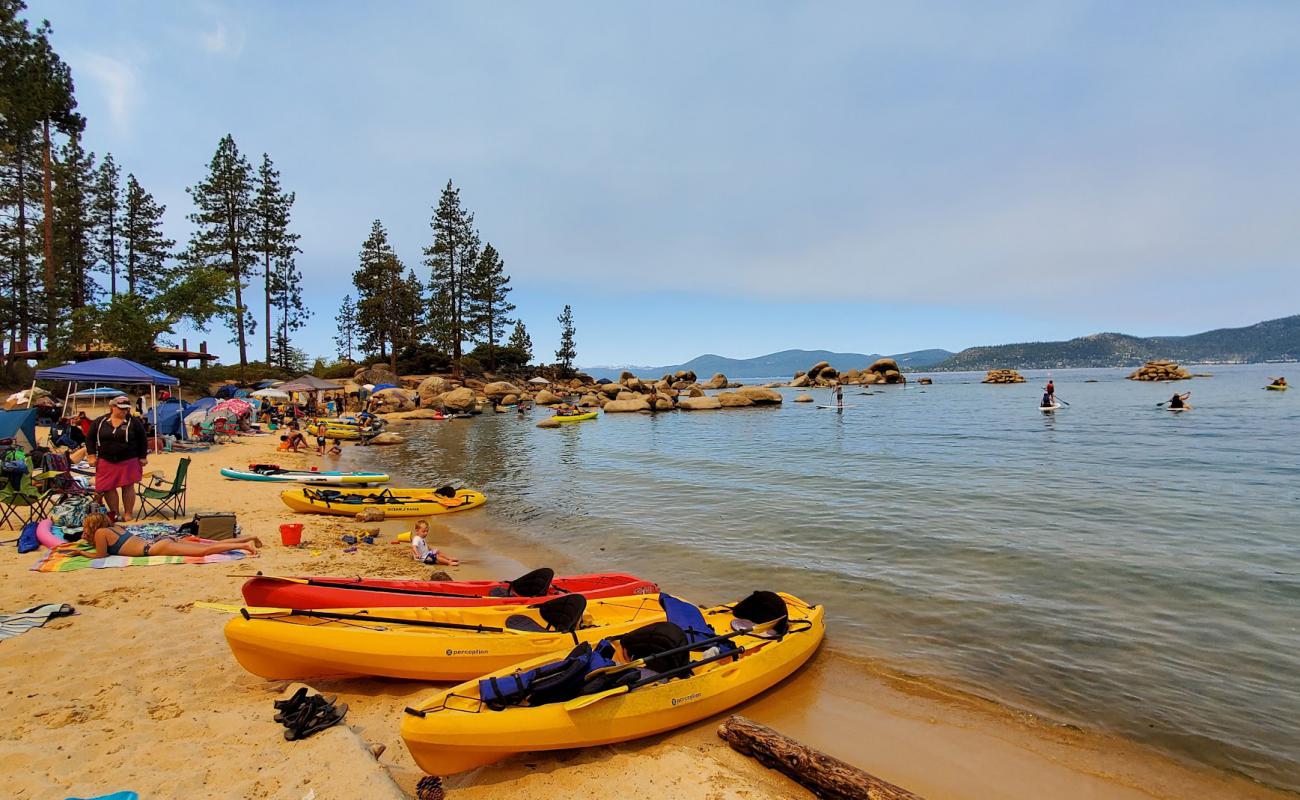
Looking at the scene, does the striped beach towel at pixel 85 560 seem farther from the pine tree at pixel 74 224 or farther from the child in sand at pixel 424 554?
the pine tree at pixel 74 224

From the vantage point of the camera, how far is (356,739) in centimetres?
430

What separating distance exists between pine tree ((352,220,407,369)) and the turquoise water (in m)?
35.1

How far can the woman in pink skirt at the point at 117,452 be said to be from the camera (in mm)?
9438

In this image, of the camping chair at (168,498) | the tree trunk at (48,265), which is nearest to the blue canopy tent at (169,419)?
the camping chair at (168,498)

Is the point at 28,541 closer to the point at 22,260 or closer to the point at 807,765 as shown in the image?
the point at 807,765

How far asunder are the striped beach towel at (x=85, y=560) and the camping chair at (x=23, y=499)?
78.6 inches

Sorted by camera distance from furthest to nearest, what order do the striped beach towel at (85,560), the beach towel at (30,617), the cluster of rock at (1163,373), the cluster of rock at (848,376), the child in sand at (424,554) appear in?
the cluster of rock at (848,376), the cluster of rock at (1163,373), the child in sand at (424,554), the striped beach towel at (85,560), the beach towel at (30,617)

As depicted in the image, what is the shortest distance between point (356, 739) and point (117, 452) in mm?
8764

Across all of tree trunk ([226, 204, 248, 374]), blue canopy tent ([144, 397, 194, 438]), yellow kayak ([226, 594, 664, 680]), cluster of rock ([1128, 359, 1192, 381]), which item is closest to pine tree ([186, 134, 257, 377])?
tree trunk ([226, 204, 248, 374])

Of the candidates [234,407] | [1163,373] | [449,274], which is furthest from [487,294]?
[1163,373]

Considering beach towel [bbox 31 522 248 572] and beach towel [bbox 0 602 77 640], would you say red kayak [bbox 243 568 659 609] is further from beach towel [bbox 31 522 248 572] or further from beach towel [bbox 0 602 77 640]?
beach towel [bbox 31 522 248 572]

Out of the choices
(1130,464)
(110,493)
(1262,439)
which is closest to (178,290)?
(110,493)

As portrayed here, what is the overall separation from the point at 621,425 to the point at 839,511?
2480cm

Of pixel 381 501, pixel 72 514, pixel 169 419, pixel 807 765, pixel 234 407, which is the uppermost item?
pixel 234 407
